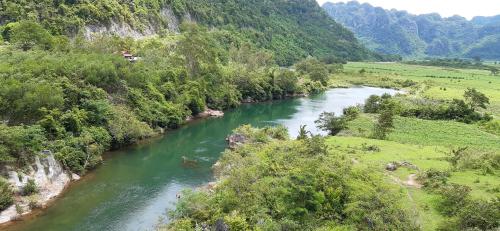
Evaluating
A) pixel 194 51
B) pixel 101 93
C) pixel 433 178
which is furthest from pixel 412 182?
pixel 194 51

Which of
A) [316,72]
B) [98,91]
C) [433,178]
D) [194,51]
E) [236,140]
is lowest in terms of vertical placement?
[236,140]

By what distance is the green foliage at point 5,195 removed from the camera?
37.4m

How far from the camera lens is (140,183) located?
4797cm

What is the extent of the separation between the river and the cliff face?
1.00 metres

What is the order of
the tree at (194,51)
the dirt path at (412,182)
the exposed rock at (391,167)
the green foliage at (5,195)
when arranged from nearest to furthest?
1. the green foliage at (5,195)
2. the dirt path at (412,182)
3. the exposed rock at (391,167)
4. the tree at (194,51)

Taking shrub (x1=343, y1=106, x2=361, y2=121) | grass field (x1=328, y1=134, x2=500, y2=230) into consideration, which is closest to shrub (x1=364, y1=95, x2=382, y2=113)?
shrub (x1=343, y1=106, x2=361, y2=121)

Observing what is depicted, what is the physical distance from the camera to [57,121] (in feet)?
168

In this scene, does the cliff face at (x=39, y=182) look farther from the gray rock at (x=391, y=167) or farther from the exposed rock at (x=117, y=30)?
the exposed rock at (x=117, y=30)

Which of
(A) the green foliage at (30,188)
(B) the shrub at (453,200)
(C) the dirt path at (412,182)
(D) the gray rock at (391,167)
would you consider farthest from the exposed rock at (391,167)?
(A) the green foliage at (30,188)

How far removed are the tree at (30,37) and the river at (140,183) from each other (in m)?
26.8

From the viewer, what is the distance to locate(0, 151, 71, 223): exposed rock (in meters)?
38.1

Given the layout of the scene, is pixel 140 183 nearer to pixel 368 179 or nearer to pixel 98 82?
pixel 98 82

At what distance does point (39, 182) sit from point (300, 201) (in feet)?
82.9

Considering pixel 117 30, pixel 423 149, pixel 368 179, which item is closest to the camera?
pixel 368 179
